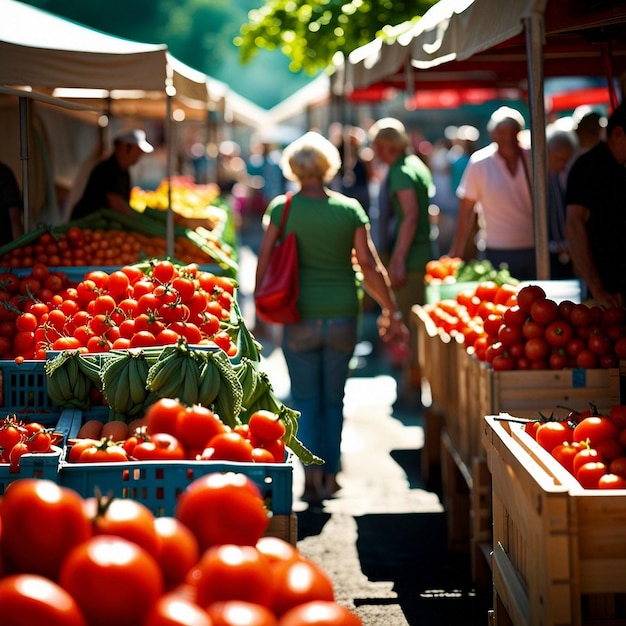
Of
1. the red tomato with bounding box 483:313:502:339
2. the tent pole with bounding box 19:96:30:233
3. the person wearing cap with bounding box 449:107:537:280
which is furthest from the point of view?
the person wearing cap with bounding box 449:107:537:280

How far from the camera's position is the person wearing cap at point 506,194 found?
886 centimetres

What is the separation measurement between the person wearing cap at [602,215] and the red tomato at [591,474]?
266 cm

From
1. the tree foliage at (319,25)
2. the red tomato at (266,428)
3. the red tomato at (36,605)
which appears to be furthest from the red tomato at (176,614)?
the tree foliage at (319,25)

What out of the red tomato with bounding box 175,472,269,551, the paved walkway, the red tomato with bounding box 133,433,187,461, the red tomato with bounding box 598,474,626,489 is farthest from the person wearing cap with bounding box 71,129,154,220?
the red tomato with bounding box 175,472,269,551

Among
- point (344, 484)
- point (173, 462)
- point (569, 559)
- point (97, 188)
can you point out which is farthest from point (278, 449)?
point (97, 188)

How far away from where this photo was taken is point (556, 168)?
9.74 metres

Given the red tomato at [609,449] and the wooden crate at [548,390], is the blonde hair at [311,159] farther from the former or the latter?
the red tomato at [609,449]

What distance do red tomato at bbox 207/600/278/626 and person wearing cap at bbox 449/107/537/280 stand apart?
6.89 meters

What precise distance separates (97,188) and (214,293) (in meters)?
3.91

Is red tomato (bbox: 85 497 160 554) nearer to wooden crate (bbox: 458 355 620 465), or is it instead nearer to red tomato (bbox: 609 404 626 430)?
red tomato (bbox: 609 404 626 430)

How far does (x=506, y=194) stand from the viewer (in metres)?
8.91

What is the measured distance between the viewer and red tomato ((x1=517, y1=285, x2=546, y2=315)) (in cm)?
564

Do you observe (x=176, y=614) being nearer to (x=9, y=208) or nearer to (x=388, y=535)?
(x=388, y=535)

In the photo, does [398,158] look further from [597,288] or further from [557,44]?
[597,288]
